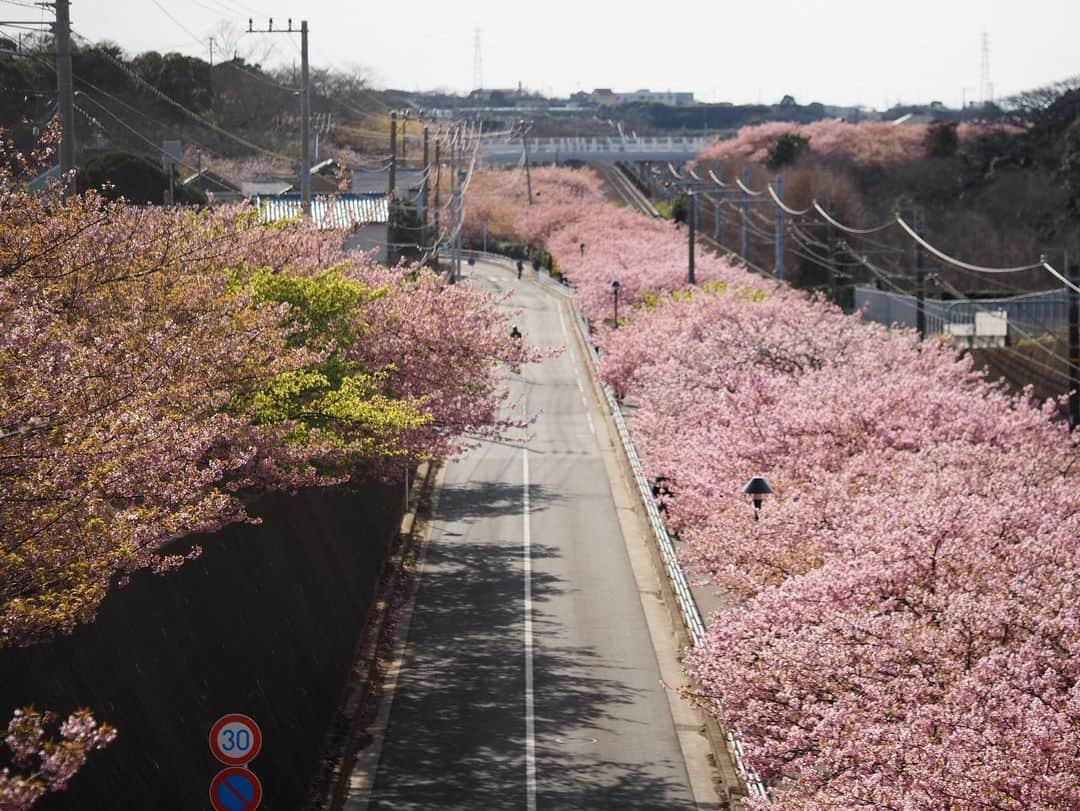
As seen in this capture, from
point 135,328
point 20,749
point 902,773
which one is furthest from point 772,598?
point 20,749

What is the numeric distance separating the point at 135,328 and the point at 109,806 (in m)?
6.43

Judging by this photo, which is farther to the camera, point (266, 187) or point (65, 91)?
point (266, 187)

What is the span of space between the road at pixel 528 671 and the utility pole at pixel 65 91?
1022 centimetres

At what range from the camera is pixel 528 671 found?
27.8 metres

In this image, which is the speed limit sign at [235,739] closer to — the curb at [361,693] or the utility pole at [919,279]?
the curb at [361,693]

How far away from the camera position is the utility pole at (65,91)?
75.2 ft

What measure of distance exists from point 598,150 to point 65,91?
456 feet

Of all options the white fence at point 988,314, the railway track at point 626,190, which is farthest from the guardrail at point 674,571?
the railway track at point 626,190

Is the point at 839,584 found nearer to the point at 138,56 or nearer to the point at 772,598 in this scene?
the point at 772,598

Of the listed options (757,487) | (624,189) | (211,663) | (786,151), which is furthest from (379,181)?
(211,663)

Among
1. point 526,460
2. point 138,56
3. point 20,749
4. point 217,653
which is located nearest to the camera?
→ point 20,749

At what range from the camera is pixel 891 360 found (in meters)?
35.9

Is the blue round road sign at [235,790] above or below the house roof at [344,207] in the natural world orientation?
below

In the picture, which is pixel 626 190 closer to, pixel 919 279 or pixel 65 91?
pixel 919 279
